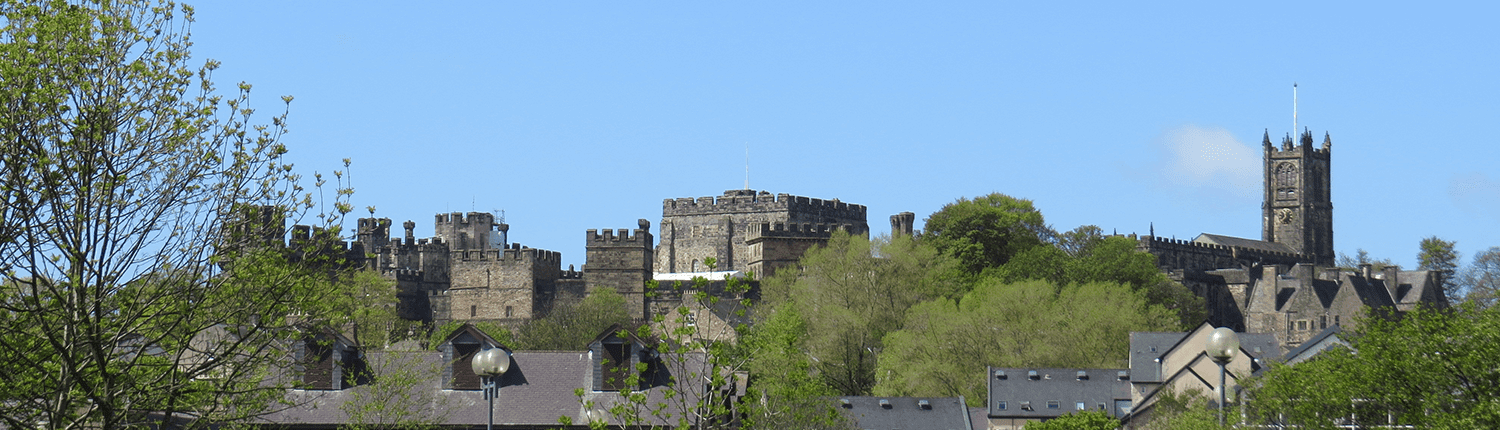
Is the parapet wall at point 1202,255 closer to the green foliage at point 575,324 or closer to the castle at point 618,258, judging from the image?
the castle at point 618,258

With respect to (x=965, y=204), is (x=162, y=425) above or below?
below

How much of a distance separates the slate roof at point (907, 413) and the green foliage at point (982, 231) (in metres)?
33.4

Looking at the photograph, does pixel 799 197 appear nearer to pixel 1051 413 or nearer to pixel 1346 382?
pixel 1051 413

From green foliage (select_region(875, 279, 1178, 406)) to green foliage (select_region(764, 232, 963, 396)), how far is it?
1.36m

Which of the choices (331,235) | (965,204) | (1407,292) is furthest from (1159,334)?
(1407,292)

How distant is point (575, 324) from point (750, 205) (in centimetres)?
3281

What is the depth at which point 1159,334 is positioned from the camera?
194 feet

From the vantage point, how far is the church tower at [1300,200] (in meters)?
166

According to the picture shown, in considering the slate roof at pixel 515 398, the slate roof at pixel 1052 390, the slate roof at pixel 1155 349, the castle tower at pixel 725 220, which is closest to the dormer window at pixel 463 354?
the slate roof at pixel 515 398

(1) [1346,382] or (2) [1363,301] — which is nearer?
(1) [1346,382]

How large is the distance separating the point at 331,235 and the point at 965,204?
79989mm

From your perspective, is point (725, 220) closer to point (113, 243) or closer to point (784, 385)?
point (784, 385)

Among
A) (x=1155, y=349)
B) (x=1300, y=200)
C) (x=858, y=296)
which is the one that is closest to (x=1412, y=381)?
(x=1155, y=349)

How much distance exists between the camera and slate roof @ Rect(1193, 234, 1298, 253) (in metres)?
157
